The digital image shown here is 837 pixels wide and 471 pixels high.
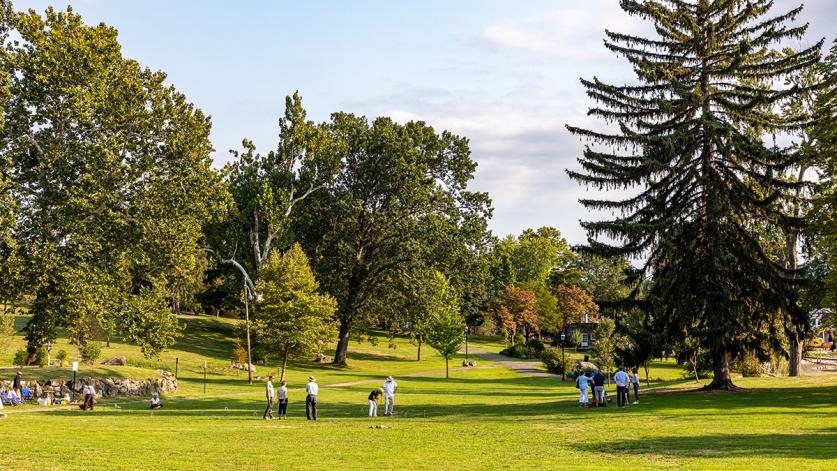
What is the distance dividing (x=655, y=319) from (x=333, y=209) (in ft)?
136

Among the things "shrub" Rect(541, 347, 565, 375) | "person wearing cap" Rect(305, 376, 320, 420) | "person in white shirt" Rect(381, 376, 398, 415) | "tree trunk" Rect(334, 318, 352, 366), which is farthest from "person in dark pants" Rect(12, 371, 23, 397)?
"shrub" Rect(541, 347, 565, 375)

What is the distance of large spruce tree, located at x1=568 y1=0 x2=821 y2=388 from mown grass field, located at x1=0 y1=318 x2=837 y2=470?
3.64 m

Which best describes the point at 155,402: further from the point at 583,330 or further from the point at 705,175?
the point at 583,330

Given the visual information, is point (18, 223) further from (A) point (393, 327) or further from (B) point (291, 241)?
(A) point (393, 327)

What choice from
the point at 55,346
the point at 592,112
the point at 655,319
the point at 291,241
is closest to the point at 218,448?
the point at 655,319

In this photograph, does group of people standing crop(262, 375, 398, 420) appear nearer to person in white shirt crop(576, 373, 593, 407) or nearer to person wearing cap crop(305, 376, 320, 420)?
person wearing cap crop(305, 376, 320, 420)

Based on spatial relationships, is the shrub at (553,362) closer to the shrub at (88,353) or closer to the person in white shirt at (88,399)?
the shrub at (88,353)

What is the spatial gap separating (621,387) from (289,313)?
28920mm

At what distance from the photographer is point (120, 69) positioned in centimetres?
4075

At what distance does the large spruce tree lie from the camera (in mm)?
32438

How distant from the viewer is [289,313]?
5388cm

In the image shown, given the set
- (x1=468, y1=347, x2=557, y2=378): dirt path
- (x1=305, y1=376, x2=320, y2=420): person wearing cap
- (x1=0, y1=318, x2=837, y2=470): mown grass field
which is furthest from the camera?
(x1=468, y1=347, x2=557, y2=378): dirt path

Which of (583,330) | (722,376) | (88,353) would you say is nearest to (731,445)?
(722,376)

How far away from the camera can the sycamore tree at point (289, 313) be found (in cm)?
5356
